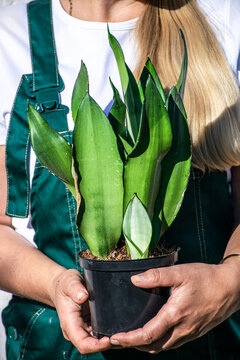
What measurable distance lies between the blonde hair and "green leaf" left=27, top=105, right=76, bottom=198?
343 millimetres

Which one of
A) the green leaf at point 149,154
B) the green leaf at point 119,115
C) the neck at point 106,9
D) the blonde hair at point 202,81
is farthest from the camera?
the neck at point 106,9

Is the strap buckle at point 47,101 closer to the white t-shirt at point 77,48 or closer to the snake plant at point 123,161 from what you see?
the white t-shirt at point 77,48

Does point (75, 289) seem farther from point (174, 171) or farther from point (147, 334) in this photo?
point (174, 171)

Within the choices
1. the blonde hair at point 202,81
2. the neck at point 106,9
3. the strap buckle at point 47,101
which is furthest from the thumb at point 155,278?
the neck at point 106,9

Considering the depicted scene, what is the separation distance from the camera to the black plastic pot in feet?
2.61

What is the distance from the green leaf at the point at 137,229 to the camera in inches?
30.3

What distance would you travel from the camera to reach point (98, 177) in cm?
80

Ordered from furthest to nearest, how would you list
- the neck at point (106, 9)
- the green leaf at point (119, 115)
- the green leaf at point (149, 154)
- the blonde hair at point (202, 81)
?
the neck at point (106, 9) → the blonde hair at point (202, 81) → the green leaf at point (119, 115) → the green leaf at point (149, 154)

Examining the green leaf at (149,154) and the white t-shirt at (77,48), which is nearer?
the green leaf at (149,154)

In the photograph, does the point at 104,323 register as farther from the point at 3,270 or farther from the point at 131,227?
the point at 3,270

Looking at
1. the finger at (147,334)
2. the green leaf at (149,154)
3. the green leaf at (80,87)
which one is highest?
the green leaf at (80,87)

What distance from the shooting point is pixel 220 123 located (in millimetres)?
1070

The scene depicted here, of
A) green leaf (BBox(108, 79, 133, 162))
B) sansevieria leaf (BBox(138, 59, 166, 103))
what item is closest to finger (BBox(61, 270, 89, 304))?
green leaf (BBox(108, 79, 133, 162))

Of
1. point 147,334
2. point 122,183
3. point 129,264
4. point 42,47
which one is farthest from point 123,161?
point 42,47
